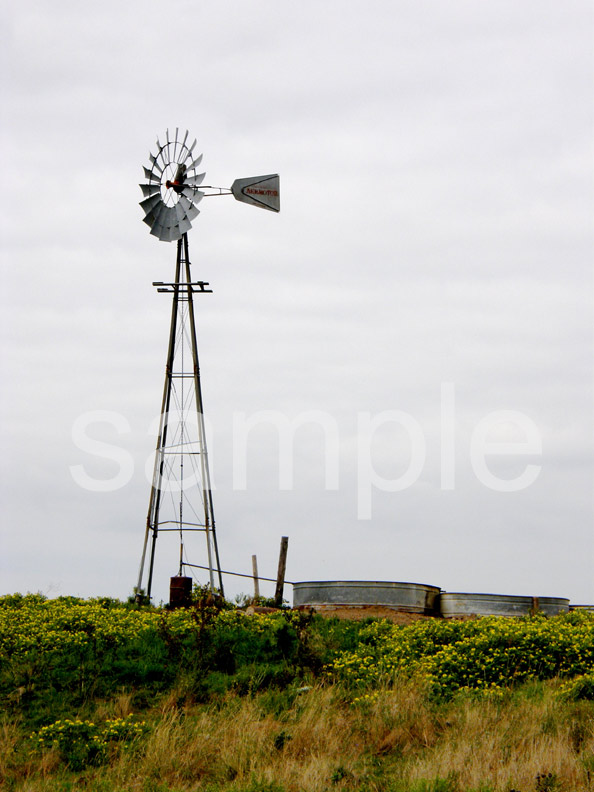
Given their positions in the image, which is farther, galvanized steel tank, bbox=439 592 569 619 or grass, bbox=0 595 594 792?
galvanized steel tank, bbox=439 592 569 619

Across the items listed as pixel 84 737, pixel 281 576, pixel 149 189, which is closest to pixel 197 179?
pixel 149 189

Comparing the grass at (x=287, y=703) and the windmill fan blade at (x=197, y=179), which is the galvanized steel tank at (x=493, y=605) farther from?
the windmill fan blade at (x=197, y=179)

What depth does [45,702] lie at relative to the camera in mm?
16531

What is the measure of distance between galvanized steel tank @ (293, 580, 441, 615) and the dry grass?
7777 millimetres

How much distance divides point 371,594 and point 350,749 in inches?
396

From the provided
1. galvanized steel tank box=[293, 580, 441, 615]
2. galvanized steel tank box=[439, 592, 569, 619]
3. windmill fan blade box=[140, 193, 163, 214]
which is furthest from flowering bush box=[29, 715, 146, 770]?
windmill fan blade box=[140, 193, 163, 214]

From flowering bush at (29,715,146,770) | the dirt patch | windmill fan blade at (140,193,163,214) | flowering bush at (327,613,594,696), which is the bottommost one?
flowering bush at (29,715,146,770)

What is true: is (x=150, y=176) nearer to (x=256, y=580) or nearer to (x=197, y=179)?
(x=197, y=179)

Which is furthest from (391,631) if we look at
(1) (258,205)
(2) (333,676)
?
(1) (258,205)

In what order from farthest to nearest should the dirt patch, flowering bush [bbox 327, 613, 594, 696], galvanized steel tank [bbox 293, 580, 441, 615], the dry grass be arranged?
galvanized steel tank [bbox 293, 580, 441, 615] → the dirt patch → flowering bush [bbox 327, 613, 594, 696] → the dry grass

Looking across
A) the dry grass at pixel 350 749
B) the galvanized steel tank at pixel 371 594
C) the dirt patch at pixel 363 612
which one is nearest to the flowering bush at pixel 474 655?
the dry grass at pixel 350 749

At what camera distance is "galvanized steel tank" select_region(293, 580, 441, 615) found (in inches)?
952

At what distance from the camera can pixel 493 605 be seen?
79.6 ft

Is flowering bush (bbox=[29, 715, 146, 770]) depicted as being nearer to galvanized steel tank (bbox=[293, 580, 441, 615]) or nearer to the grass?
the grass
